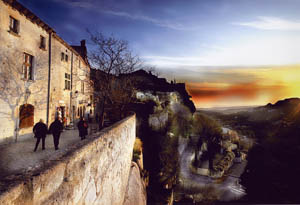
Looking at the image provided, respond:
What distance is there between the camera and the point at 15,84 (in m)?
9.34

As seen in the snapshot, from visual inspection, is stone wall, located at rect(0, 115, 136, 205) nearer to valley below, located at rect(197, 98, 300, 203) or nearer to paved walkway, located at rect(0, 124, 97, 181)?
paved walkway, located at rect(0, 124, 97, 181)

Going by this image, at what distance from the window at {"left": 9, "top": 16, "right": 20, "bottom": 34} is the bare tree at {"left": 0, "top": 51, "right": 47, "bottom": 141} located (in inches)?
49.6

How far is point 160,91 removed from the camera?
31.0m

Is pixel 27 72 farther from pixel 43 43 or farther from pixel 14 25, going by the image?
pixel 43 43

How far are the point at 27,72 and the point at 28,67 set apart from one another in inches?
16.8

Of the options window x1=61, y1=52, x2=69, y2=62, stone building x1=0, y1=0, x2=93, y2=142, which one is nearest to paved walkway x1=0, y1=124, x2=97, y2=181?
stone building x1=0, y1=0, x2=93, y2=142

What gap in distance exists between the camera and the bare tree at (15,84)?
8.56 metres

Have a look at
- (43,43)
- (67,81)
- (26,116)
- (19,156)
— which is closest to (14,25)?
(43,43)

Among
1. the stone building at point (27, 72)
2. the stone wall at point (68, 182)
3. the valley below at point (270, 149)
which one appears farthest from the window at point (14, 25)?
the valley below at point (270, 149)

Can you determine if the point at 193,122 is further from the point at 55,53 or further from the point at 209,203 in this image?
the point at 55,53

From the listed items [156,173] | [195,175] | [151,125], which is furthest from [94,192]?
[195,175]

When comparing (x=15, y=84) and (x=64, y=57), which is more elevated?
(x=64, y=57)

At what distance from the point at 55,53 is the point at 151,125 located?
1763cm

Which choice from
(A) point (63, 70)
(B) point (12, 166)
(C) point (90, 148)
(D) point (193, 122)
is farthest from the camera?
(D) point (193, 122)
